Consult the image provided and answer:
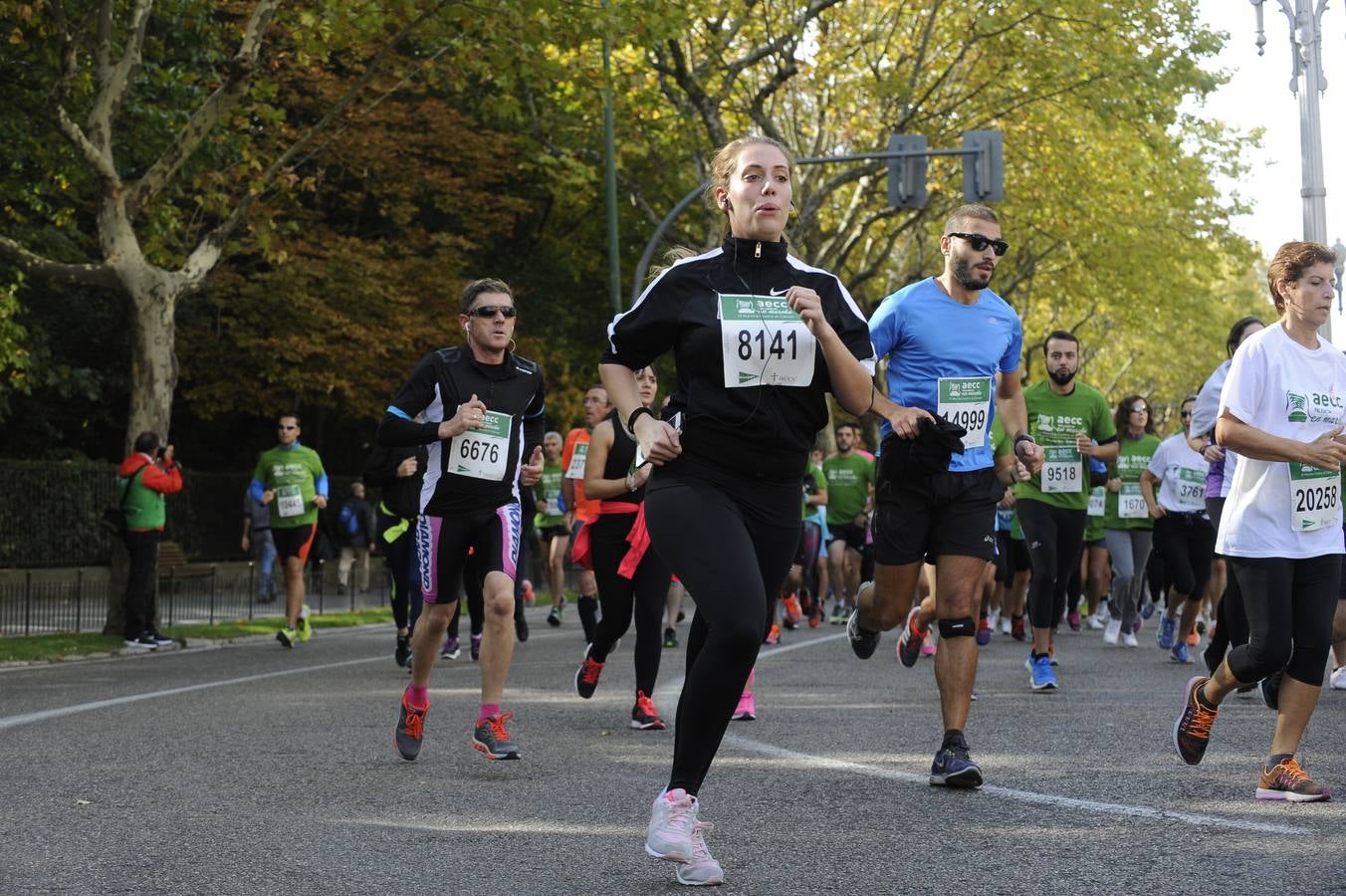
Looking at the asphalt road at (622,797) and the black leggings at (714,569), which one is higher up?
the black leggings at (714,569)

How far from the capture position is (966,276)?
7.71 m

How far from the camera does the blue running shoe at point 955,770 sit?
6945 millimetres

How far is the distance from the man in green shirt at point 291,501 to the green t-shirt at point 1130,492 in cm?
666

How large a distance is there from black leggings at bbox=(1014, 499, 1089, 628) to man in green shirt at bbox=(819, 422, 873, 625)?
745 centimetres

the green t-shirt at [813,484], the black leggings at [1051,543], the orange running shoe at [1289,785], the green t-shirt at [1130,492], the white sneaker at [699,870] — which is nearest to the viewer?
the white sneaker at [699,870]

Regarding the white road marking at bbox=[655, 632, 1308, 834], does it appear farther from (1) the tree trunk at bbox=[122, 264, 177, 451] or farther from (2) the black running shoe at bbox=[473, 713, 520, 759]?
(1) the tree trunk at bbox=[122, 264, 177, 451]

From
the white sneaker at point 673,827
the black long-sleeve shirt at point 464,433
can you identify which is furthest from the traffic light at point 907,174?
the white sneaker at point 673,827

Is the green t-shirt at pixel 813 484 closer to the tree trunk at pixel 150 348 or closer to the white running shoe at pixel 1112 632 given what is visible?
the white running shoe at pixel 1112 632

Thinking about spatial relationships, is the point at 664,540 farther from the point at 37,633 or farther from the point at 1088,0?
the point at 1088,0

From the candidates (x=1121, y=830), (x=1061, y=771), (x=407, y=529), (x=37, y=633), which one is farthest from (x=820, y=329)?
(x=37, y=633)

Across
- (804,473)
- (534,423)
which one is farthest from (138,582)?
(804,473)

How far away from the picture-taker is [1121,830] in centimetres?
602

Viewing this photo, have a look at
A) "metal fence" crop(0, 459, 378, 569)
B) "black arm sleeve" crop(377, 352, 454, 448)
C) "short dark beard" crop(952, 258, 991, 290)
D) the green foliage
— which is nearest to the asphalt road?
"black arm sleeve" crop(377, 352, 454, 448)

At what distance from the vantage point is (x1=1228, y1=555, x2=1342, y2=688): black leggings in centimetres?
669
